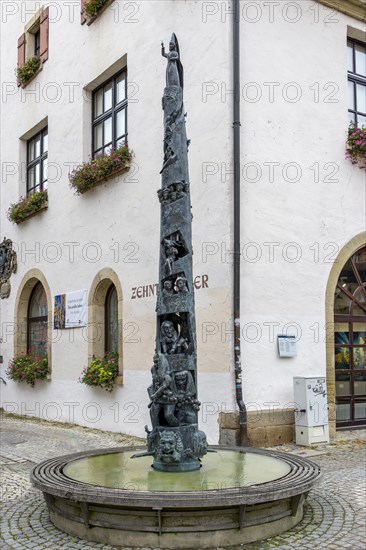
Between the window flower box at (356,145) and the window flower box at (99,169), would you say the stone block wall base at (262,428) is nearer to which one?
the window flower box at (356,145)

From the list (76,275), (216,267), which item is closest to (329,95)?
(216,267)

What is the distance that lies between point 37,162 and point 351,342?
8.96 m

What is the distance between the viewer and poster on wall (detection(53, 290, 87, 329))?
1245 cm

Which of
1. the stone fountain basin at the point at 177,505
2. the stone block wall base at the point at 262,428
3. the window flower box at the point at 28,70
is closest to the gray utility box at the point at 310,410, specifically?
the stone block wall base at the point at 262,428

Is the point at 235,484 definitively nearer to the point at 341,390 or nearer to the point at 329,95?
the point at 341,390

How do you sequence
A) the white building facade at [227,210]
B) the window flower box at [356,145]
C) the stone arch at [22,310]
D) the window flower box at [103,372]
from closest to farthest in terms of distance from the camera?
the white building facade at [227,210] → the window flower box at [356,145] → the window flower box at [103,372] → the stone arch at [22,310]

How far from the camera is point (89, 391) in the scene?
39.6 ft

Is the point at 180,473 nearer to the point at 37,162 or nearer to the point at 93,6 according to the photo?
the point at 93,6

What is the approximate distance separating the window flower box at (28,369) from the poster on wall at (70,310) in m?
0.98

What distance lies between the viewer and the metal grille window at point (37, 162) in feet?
49.9

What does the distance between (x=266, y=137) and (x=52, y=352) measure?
267 inches

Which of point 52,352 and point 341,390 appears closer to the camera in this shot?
point 341,390

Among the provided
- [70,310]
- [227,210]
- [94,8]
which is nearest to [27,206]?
[70,310]

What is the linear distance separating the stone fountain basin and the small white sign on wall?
11.9 feet
